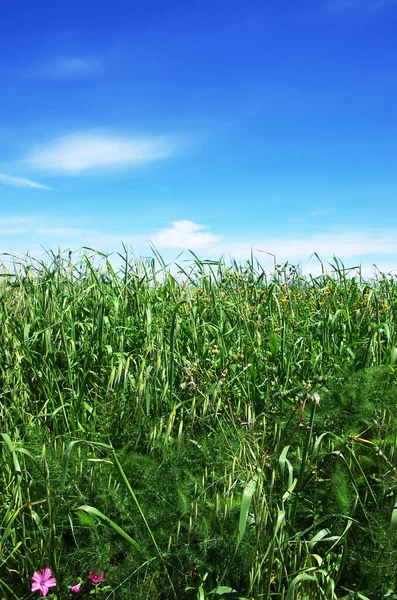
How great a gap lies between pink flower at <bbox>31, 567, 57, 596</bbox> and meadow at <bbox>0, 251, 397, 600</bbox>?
16 millimetres

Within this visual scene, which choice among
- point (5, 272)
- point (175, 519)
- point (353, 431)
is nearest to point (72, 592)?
point (175, 519)

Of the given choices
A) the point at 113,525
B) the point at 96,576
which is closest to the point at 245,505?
the point at 113,525

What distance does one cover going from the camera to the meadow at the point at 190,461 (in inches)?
85.5

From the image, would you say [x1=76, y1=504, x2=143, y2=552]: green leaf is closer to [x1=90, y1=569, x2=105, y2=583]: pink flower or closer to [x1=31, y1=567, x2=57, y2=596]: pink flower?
[x1=90, y1=569, x2=105, y2=583]: pink flower

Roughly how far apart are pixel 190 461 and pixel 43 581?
74 cm

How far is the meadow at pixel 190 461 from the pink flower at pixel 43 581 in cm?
2

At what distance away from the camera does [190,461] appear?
8.05 feet

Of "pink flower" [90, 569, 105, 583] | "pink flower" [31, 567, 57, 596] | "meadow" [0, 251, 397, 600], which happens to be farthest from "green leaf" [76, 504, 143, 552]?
"pink flower" [31, 567, 57, 596]

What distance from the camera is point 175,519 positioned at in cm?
226

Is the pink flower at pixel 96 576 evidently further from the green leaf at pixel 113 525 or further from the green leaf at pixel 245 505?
the green leaf at pixel 245 505

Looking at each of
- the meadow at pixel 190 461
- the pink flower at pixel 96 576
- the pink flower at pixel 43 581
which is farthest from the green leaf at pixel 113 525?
the pink flower at pixel 43 581

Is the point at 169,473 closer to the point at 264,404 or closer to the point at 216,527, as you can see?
the point at 216,527

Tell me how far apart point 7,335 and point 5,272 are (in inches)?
37.3

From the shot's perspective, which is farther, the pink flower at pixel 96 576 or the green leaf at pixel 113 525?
the pink flower at pixel 96 576
